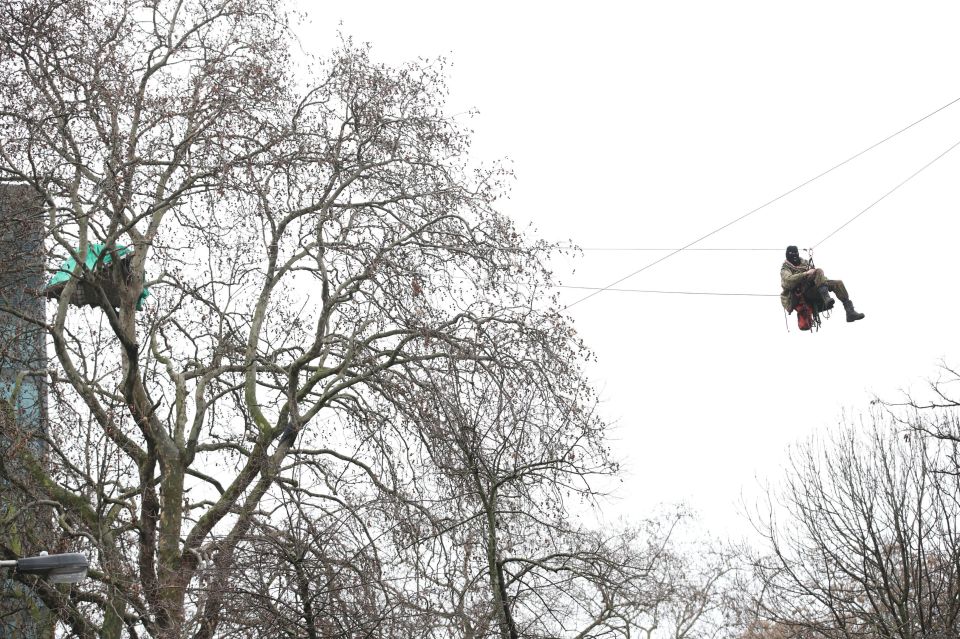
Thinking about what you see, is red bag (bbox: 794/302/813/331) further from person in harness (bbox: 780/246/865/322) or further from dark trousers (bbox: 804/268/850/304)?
dark trousers (bbox: 804/268/850/304)

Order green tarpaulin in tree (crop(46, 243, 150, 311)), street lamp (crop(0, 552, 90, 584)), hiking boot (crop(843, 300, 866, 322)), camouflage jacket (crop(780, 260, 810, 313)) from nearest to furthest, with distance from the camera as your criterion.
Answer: street lamp (crop(0, 552, 90, 584)) → hiking boot (crop(843, 300, 866, 322)) → camouflage jacket (crop(780, 260, 810, 313)) → green tarpaulin in tree (crop(46, 243, 150, 311))

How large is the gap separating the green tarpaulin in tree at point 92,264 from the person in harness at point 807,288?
7.61 metres

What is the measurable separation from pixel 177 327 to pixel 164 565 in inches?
127

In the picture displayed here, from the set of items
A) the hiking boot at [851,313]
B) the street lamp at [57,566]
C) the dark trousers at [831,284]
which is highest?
the dark trousers at [831,284]

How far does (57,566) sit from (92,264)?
6.63m

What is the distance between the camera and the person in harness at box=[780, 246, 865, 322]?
13.1m

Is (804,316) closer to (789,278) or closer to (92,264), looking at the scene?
(789,278)

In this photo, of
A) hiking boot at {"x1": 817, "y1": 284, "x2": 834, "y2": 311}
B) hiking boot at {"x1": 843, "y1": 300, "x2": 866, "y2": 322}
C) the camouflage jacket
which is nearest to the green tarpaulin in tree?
the camouflage jacket

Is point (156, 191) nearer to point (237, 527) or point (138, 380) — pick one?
point (138, 380)

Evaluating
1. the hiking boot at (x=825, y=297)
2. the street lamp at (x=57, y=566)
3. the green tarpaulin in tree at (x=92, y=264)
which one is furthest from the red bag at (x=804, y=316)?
the street lamp at (x=57, y=566)

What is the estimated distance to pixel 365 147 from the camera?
16.5 metres

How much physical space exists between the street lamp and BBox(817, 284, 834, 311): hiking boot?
792 cm

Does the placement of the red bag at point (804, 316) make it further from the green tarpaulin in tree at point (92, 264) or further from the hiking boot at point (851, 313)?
the green tarpaulin in tree at point (92, 264)

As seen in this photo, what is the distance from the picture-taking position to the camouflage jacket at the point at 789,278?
13274 mm
